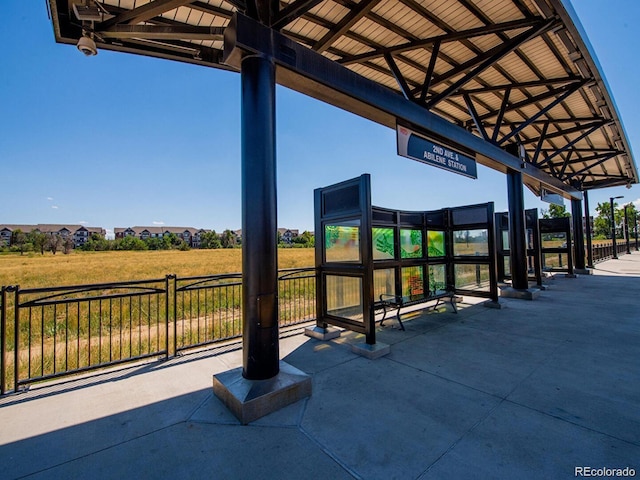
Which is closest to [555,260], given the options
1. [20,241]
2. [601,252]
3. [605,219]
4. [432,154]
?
[601,252]

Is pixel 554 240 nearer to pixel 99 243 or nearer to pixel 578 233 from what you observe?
pixel 578 233

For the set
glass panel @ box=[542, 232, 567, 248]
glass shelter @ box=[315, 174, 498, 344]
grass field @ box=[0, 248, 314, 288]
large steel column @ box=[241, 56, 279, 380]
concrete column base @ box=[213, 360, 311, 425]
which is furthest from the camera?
grass field @ box=[0, 248, 314, 288]

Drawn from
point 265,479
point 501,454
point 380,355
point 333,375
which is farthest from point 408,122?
point 265,479

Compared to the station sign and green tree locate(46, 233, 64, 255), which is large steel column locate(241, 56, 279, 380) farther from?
green tree locate(46, 233, 64, 255)

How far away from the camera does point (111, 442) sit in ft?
7.75

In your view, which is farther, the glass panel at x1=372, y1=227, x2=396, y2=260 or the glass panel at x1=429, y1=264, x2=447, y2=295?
the glass panel at x1=429, y1=264, x2=447, y2=295

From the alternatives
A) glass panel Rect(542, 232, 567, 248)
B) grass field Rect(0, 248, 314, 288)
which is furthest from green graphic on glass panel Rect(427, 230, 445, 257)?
grass field Rect(0, 248, 314, 288)

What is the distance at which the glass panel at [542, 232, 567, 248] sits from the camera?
12.4 metres

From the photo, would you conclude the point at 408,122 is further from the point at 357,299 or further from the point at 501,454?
the point at 501,454

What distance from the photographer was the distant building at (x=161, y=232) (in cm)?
11006

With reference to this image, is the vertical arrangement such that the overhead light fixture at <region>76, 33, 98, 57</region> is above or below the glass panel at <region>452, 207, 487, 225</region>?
above

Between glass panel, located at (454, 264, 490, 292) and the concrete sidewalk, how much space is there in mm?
3583

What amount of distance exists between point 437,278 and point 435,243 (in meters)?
0.95

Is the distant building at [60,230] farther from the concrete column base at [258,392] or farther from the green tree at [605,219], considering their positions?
the green tree at [605,219]
